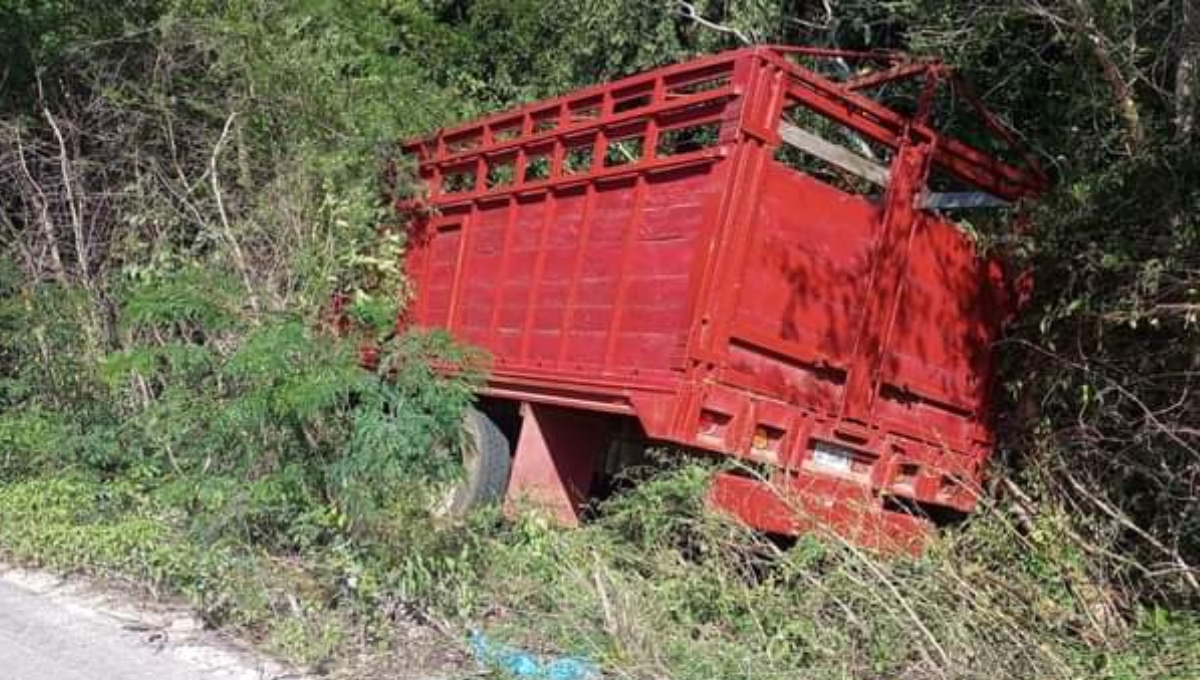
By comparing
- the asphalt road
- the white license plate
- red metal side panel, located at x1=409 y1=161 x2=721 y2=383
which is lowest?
the asphalt road

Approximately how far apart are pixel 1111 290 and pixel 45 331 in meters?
7.36

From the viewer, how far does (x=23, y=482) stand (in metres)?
7.77

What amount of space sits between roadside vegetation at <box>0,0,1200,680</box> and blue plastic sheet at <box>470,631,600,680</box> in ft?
0.32

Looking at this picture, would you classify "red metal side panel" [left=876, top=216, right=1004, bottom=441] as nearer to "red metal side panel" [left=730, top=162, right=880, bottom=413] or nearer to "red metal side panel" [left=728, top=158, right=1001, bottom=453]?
"red metal side panel" [left=728, top=158, right=1001, bottom=453]

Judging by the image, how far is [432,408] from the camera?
5855 mm

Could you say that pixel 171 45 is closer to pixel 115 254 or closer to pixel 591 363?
pixel 115 254

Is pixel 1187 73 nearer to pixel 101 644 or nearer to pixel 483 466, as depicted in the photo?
pixel 483 466

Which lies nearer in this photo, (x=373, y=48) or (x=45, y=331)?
(x=45, y=331)

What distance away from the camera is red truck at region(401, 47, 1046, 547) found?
20.0 feet

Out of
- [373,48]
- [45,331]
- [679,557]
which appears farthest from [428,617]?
[373,48]

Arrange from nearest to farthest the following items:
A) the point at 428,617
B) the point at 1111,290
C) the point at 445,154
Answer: the point at 428,617 → the point at 1111,290 → the point at 445,154

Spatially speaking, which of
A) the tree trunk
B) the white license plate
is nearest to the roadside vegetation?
the tree trunk

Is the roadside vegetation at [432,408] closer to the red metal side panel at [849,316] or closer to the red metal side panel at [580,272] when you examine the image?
the red metal side panel at [849,316]

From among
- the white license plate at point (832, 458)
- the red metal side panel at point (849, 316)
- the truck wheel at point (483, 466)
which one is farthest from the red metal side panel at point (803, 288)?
the truck wheel at point (483, 466)
